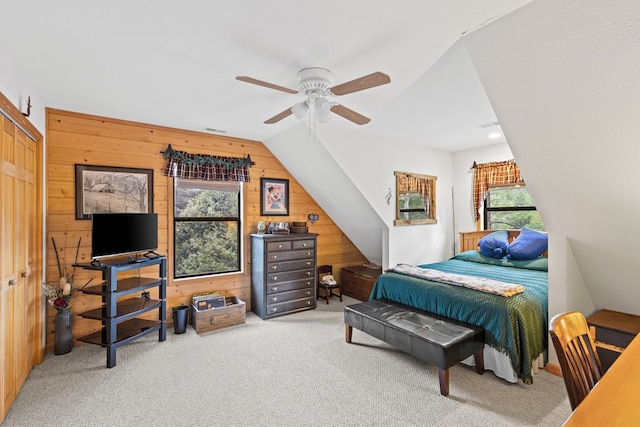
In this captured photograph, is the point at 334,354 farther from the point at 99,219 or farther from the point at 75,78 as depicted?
the point at 75,78

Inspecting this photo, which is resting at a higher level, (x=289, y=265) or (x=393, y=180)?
(x=393, y=180)

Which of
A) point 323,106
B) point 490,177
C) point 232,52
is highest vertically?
point 232,52

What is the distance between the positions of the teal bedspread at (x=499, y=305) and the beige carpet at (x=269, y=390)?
296mm

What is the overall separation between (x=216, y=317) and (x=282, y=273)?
0.97 metres

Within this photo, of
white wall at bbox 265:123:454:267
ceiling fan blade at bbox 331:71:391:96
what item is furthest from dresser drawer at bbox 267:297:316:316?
ceiling fan blade at bbox 331:71:391:96

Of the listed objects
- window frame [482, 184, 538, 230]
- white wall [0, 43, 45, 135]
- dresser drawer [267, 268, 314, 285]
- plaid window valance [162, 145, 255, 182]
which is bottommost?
dresser drawer [267, 268, 314, 285]

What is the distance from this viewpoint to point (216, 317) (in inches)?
142

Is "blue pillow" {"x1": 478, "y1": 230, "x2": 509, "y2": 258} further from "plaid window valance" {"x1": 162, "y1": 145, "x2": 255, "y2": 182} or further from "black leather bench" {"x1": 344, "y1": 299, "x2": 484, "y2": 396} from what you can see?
"plaid window valance" {"x1": 162, "y1": 145, "x2": 255, "y2": 182}

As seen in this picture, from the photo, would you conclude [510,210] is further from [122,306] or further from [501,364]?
[122,306]

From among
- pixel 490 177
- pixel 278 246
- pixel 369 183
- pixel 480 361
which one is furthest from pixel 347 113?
pixel 490 177

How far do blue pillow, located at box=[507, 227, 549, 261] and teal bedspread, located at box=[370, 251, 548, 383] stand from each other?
21 cm

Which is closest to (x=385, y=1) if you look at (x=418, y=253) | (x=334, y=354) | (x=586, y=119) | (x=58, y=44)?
(x=586, y=119)

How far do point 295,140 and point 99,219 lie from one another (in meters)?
2.27

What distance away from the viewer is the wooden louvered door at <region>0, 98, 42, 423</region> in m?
2.09
